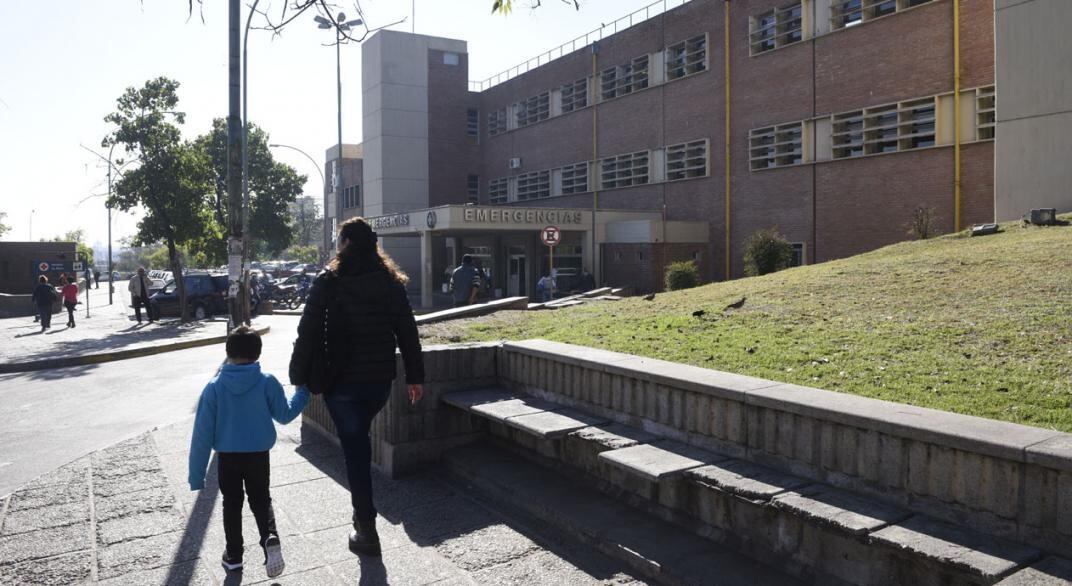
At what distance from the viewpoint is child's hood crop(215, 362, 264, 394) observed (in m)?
4.48

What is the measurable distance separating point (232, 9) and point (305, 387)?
9003 mm

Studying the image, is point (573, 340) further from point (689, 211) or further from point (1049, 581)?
point (689, 211)

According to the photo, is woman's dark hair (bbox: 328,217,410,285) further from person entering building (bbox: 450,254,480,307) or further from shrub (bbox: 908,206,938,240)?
shrub (bbox: 908,206,938,240)

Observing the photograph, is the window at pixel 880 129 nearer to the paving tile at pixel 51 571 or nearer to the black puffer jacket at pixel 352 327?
the black puffer jacket at pixel 352 327

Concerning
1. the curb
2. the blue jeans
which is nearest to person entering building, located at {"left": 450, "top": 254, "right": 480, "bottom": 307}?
the curb

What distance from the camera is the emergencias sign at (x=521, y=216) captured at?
1220 inches

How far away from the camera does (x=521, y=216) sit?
104ft

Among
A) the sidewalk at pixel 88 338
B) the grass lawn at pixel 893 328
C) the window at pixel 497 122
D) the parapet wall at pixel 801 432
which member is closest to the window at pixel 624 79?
the window at pixel 497 122

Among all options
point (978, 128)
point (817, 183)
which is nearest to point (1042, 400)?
point (978, 128)

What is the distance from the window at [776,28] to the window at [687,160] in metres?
4.11

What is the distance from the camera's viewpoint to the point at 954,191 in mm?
21391

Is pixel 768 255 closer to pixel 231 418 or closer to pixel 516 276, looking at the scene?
pixel 516 276

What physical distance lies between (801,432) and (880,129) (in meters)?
21.6

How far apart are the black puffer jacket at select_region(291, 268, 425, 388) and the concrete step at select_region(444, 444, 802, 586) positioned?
4.65ft
